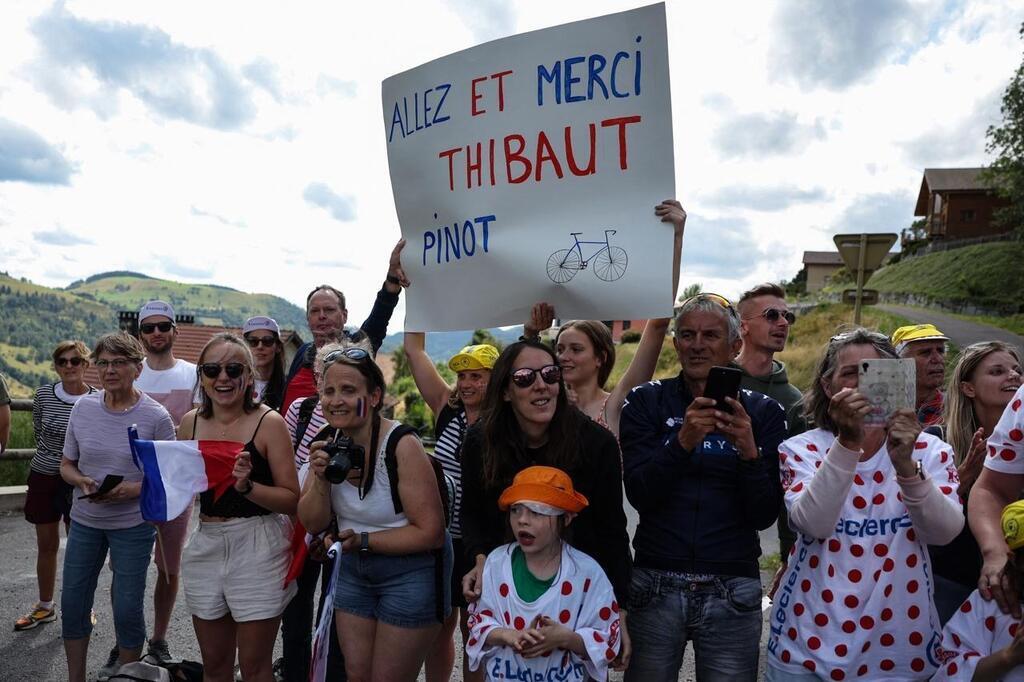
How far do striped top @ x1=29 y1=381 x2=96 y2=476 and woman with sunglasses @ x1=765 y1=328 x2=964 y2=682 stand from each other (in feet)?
16.0

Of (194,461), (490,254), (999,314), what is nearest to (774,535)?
(490,254)

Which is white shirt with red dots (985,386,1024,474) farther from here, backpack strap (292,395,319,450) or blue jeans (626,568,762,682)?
backpack strap (292,395,319,450)

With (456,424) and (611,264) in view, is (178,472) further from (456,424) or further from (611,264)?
(611,264)

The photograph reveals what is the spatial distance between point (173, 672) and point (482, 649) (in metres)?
2.04

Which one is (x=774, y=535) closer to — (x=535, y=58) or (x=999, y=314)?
(x=535, y=58)

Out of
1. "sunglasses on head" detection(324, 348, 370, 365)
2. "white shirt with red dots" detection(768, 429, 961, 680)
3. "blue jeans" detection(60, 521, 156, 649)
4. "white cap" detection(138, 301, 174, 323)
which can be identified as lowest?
"blue jeans" detection(60, 521, 156, 649)

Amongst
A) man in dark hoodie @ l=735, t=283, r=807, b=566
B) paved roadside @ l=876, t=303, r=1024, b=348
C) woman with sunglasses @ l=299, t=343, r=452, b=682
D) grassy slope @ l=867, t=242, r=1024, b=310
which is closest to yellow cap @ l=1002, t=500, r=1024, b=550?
man in dark hoodie @ l=735, t=283, r=807, b=566

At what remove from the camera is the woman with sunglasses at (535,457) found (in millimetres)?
2777

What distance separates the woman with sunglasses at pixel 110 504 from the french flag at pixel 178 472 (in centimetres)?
71

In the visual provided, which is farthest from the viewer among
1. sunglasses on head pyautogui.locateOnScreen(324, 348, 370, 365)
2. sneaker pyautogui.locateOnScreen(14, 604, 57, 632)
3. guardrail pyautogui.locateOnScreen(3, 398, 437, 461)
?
guardrail pyautogui.locateOnScreen(3, 398, 437, 461)

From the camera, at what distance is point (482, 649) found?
2615 millimetres

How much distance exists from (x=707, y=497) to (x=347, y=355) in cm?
154

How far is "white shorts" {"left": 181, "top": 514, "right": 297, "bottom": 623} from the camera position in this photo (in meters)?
3.24

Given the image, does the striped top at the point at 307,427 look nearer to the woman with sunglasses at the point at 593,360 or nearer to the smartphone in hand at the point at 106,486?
the smartphone in hand at the point at 106,486
